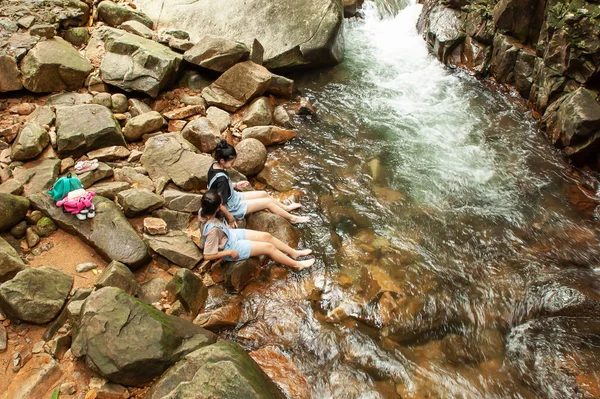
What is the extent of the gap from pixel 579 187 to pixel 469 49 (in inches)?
192

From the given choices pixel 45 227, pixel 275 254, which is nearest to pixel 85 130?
pixel 45 227

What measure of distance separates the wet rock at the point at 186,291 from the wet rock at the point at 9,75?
190 inches

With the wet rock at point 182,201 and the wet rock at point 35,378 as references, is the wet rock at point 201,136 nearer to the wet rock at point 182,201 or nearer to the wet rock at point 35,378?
the wet rock at point 182,201

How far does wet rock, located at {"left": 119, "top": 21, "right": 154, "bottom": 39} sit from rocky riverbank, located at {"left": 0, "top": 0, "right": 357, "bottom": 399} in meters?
0.03

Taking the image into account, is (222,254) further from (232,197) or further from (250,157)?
(250,157)

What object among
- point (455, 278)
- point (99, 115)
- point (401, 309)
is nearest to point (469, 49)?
point (455, 278)

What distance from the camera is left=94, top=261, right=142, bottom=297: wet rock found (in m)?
3.67

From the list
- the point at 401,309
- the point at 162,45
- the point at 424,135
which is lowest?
the point at 401,309

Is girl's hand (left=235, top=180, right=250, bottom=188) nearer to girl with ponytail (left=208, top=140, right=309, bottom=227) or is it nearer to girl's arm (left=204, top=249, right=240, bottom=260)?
girl with ponytail (left=208, top=140, right=309, bottom=227)

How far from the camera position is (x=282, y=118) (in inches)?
291

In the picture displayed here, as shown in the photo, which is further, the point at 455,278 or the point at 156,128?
the point at 156,128

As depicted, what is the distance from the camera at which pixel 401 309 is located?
4328 mm

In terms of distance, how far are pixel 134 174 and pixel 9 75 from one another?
306 centimetres

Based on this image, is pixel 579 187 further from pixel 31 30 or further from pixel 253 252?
pixel 31 30
